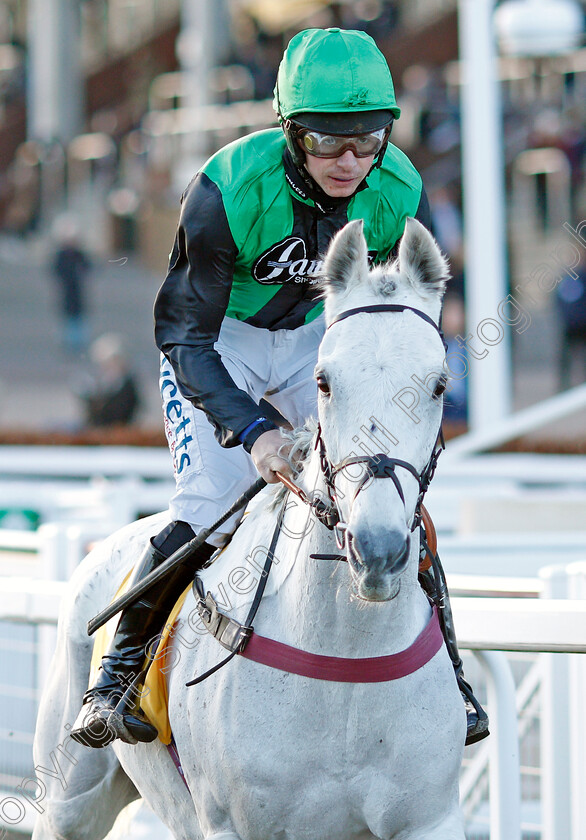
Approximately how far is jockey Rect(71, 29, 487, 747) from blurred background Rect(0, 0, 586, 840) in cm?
51

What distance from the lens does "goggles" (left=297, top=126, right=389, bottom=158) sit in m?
3.05

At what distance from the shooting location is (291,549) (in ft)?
9.95

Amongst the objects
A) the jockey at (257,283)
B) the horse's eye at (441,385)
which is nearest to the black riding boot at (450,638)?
the jockey at (257,283)

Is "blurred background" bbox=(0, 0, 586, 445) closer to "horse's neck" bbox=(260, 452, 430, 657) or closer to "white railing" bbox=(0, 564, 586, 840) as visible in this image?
"white railing" bbox=(0, 564, 586, 840)

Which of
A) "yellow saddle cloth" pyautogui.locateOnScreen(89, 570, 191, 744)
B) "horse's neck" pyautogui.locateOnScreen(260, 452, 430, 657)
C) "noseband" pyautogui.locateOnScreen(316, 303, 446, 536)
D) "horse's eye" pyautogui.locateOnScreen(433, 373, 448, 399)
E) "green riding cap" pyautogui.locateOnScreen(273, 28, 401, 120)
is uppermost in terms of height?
"green riding cap" pyautogui.locateOnScreen(273, 28, 401, 120)

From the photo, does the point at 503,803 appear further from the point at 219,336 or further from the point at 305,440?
the point at 219,336

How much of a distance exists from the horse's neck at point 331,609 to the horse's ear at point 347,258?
439 mm

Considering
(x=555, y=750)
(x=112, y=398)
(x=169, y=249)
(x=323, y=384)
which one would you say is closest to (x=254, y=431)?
(x=323, y=384)

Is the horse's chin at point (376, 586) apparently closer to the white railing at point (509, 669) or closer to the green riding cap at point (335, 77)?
the white railing at point (509, 669)

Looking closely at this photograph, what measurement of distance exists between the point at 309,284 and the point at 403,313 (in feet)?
2.52

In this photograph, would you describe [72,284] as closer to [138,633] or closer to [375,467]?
[138,633]

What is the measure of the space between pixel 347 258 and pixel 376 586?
0.85 meters

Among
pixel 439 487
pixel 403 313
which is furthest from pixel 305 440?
pixel 439 487

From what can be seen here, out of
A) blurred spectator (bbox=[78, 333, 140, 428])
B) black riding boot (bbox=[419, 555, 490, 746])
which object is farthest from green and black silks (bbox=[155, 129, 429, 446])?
blurred spectator (bbox=[78, 333, 140, 428])
